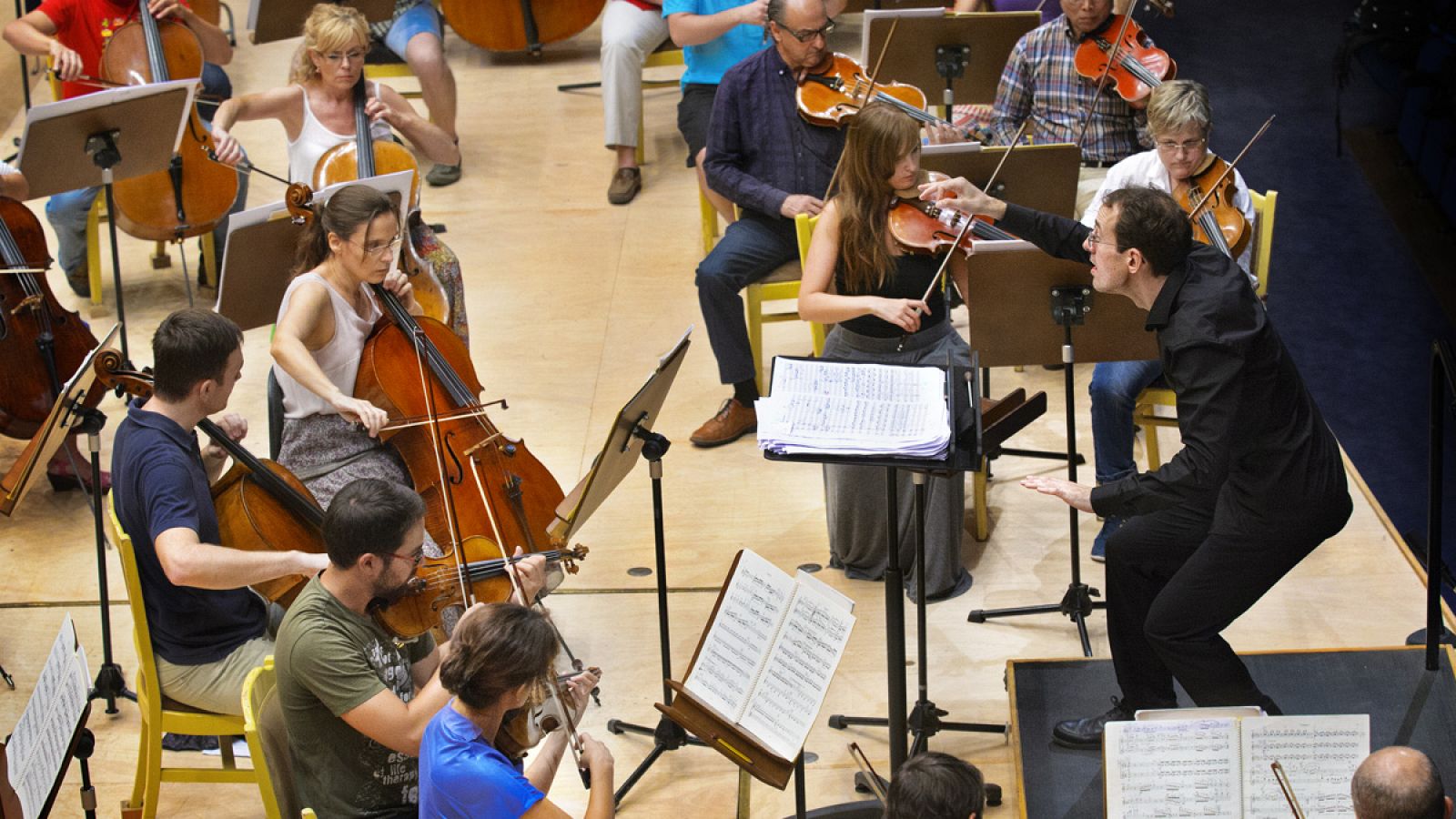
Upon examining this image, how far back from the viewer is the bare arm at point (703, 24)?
18.1ft

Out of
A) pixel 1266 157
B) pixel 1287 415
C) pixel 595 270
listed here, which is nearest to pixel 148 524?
pixel 1287 415

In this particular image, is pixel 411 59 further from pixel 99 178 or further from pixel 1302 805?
pixel 1302 805

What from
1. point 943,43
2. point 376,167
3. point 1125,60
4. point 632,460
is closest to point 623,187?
point 943,43

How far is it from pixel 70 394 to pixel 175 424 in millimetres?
246

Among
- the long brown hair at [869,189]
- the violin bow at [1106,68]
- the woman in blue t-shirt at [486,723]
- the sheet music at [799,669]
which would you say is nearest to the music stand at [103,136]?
Answer: the long brown hair at [869,189]

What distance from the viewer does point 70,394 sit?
3314 millimetres

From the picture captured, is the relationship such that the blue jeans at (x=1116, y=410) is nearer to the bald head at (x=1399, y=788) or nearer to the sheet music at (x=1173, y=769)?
the sheet music at (x=1173, y=769)

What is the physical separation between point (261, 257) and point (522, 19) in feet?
11.0

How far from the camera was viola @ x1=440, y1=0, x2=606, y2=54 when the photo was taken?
7070 mm

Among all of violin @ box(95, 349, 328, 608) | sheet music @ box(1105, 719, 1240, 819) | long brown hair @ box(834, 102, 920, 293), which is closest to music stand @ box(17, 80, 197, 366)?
violin @ box(95, 349, 328, 608)

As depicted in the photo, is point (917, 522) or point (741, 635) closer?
point (741, 635)

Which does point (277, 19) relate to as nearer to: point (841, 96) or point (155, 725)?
point (841, 96)

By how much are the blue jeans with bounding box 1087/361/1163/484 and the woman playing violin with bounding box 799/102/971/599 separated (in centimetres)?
41

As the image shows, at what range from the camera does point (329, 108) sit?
4789 mm
